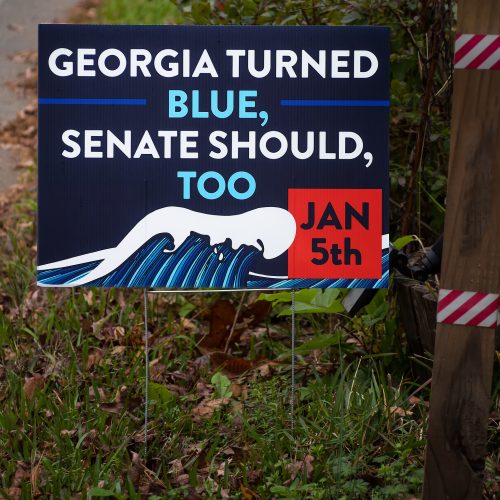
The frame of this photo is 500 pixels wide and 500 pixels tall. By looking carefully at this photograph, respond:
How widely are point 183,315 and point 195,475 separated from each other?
5.61 feet

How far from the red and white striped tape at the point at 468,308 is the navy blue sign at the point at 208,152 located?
82 cm

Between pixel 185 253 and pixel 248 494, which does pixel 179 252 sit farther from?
pixel 248 494

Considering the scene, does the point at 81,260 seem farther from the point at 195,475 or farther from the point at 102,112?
the point at 195,475

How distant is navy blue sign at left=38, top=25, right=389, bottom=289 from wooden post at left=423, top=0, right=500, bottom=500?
0.83 meters

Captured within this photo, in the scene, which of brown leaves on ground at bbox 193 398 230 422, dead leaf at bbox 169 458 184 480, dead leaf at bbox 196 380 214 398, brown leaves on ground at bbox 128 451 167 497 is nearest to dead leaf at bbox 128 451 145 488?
brown leaves on ground at bbox 128 451 167 497

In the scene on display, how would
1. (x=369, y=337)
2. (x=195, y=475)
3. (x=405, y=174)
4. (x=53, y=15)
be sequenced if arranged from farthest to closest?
(x=53, y=15) → (x=405, y=174) → (x=369, y=337) → (x=195, y=475)

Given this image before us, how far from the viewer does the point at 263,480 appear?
13.0ft

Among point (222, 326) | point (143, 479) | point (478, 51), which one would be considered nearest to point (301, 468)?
point (143, 479)

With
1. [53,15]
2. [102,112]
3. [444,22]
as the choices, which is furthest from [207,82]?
[53,15]

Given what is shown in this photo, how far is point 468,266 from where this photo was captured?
3311mm

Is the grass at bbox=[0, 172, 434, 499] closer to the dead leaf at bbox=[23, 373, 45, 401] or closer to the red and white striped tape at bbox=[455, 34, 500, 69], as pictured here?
the dead leaf at bbox=[23, 373, 45, 401]

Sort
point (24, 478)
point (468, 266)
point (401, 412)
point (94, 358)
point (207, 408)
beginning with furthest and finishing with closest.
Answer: point (94, 358) < point (207, 408) < point (401, 412) < point (24, 478) < point (468, 266)

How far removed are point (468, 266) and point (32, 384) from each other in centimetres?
238

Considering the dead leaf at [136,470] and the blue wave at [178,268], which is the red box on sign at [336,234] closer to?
the blue wave at [178,268]
